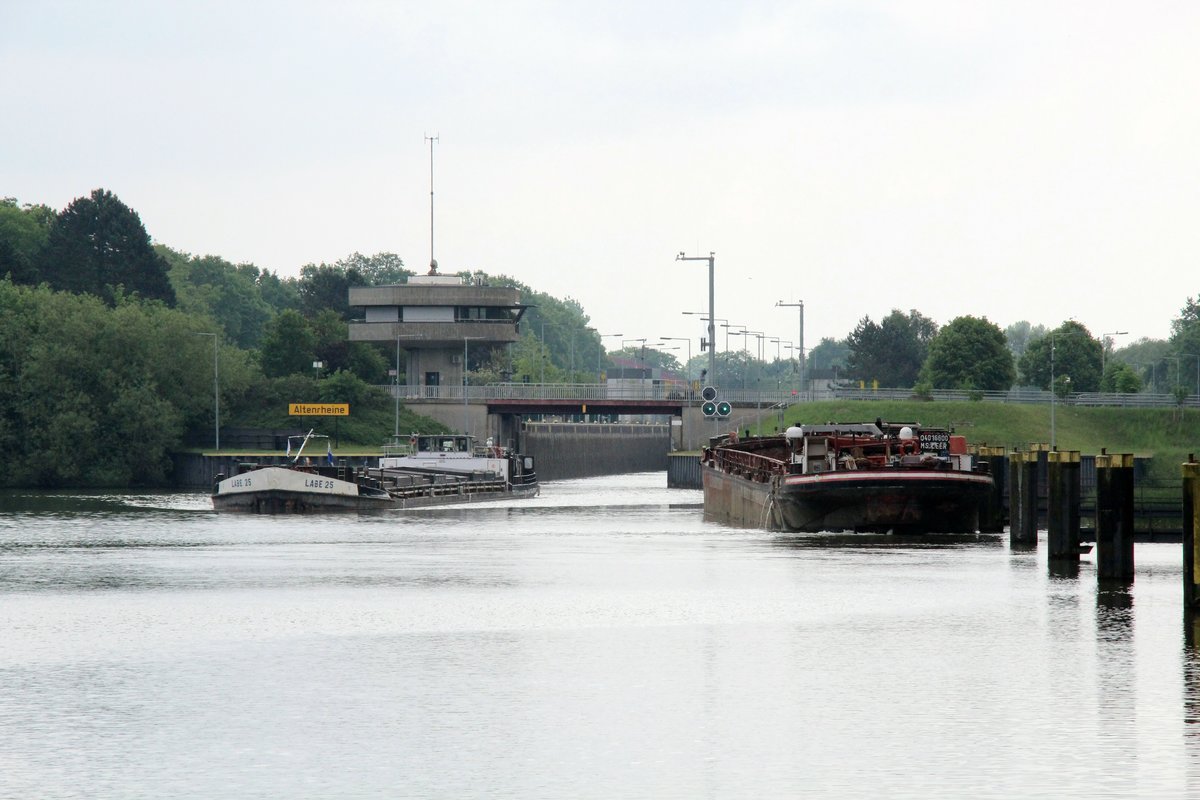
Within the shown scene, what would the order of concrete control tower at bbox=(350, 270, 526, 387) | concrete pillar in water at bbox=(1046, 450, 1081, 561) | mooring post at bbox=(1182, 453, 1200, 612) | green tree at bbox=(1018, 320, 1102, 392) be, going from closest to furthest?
1. mooring post at bbox=(1182, 453, 1200, 612)
2. concrete pillar in water at bbox=(1046, 450, 1081, 561)
3. concrete control tower at bbox=(350, 270, 526, 387)
4. green tree at bbox=(1018, 320, 1102, 392)

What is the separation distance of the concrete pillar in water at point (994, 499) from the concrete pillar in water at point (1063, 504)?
469 inches

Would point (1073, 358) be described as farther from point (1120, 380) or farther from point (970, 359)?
point (1120, 380)

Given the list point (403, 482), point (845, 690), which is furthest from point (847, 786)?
point (403, 482)

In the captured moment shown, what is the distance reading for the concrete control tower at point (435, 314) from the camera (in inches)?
5536

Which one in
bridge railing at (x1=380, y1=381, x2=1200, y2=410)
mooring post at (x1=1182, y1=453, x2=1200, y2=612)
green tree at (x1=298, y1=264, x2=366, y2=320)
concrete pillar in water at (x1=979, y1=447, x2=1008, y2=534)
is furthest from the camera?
green tree at (x1=298, y1=264, x2=366, y2=320)

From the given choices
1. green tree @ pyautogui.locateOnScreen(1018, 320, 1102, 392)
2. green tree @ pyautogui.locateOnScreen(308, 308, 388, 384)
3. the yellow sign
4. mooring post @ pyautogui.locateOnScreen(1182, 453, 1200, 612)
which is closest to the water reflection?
mooring post @ pyautogui.locateOnScreen(1182, 453, 1200, 612)

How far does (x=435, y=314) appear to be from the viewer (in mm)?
142250

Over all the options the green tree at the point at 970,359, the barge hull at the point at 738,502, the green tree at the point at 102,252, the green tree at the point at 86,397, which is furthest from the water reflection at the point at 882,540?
the green tree at the point at 102,252

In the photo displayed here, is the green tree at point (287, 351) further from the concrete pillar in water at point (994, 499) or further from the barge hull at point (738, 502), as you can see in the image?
the concrete pillar in water at point (994, 499)

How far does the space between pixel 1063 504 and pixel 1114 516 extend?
A: 6.72 meters

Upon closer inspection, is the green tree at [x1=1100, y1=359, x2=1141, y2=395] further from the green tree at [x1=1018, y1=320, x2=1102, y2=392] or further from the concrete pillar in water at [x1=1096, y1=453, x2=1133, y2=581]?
the concrete pillar in water at [x1=1096, y1=453, x2=1133, y2=581]

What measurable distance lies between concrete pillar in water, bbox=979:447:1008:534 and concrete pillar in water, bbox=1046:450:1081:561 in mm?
11903

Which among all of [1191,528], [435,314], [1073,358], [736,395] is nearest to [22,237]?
[435,314]

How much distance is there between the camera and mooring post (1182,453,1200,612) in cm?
3222
